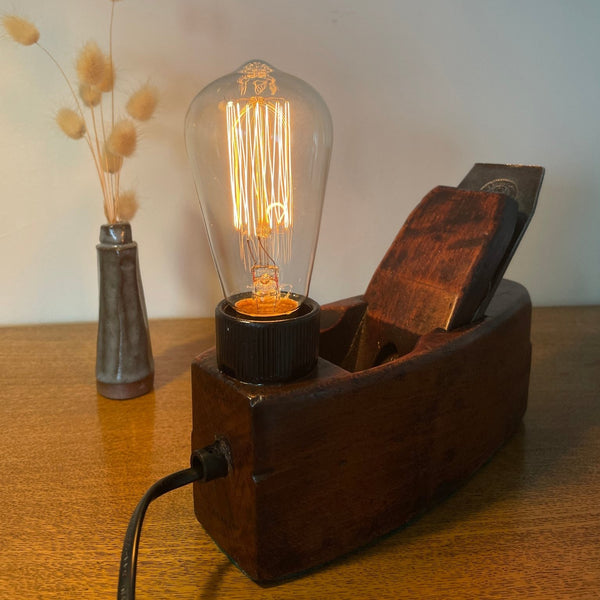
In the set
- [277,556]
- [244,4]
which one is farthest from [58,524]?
[244,4]

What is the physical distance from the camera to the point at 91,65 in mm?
765

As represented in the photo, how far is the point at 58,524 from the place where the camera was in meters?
0.52

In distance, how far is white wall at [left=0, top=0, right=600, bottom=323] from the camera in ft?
3.08

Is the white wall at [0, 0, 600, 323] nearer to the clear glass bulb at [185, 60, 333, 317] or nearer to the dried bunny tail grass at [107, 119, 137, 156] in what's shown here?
the dried bunny tail grass at [107, 119, 137, 156]

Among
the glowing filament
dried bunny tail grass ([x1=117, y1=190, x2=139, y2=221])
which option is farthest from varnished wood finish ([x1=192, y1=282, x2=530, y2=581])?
dried bunny tail grass ([x1=117, y1=190, x2=139, y2=221])

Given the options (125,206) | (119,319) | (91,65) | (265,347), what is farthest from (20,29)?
(265,347)

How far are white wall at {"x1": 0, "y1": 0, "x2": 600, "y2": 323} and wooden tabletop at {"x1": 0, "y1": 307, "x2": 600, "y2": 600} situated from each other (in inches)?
10.8

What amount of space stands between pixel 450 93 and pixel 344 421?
75 centimetres

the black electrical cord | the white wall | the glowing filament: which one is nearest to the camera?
the black electrical cord

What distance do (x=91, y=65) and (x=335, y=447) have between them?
0.59m

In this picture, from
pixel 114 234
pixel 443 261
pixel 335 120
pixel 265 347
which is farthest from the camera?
pixel 335 120

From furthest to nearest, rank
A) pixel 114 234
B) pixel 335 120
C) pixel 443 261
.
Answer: pixel 335 120 < pixel 114 234 < pixel 443 261

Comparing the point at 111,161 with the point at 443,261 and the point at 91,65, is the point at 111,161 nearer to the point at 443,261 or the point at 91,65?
the point at 91,65

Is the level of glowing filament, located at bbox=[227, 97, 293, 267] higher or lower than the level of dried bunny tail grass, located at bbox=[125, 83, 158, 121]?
lower
